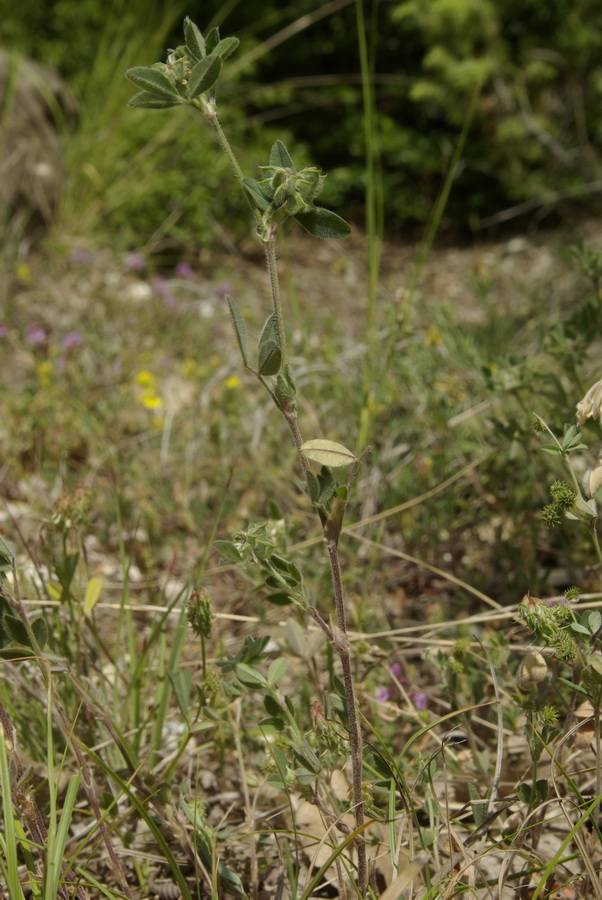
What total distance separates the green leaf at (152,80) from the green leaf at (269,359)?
0.29 meters

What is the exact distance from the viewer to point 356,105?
17.6 feet

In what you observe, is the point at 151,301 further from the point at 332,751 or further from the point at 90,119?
the point at 332,751

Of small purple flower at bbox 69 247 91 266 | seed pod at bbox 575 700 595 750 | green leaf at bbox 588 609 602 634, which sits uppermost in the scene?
green leaf at bbox 588 609 602 634

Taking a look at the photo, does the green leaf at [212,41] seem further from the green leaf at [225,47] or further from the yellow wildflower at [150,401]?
the yellow wildflower at [150,401]

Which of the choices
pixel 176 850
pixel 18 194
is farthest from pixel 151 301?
pixel 176 850

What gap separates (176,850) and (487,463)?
1022 millimetres

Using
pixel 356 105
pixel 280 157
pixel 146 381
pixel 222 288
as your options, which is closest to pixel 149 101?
pixel 280 157

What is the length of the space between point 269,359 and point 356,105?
500cm

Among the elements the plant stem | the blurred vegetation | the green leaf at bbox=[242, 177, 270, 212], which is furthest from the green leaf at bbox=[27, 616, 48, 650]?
the blurred vegetation

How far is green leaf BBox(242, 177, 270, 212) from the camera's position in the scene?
2.79ft

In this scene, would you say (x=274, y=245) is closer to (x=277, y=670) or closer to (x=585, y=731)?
(x=277, y=670)

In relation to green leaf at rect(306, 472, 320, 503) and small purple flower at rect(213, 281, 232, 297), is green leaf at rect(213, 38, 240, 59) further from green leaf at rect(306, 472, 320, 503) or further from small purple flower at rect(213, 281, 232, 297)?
small purple flower at rect(213, 281, 232, 297)

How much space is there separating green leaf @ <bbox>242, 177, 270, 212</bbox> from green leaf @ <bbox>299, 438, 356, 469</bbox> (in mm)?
245

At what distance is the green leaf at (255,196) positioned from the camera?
85 cm
